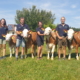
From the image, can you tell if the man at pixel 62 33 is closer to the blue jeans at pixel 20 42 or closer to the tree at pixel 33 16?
the blue jeans at pixel 20 42

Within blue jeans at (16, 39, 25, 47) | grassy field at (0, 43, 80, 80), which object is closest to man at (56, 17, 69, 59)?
grassy field at (0, 43, 80, 80)

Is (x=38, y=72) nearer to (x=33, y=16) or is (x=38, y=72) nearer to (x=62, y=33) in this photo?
(x=62, y=33)

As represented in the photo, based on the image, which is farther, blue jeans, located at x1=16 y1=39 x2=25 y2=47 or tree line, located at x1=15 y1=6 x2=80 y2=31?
tree line, located at x1=15 y1=6 x2=80 y2=31

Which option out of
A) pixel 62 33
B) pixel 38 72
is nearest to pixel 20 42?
pixel 62 33

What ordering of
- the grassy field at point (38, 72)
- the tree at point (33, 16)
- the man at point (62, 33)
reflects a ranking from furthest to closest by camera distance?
the tree at point (33, 16)
the man at point (62, 33)
the grassy field at point (38, 72)

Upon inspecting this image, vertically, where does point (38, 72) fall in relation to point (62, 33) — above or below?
below

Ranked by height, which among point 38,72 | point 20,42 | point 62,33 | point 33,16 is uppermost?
point 33,16

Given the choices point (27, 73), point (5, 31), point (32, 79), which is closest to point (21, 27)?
point (5, 31)

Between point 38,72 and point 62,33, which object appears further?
point 62,33

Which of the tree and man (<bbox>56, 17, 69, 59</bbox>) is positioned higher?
the tree

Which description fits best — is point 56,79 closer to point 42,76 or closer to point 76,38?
point 42,76

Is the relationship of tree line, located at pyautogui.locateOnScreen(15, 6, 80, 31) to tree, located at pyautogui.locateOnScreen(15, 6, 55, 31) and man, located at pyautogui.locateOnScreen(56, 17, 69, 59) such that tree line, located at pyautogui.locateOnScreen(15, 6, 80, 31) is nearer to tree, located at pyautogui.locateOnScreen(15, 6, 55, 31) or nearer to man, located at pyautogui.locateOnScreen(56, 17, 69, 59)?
tree, located at pyautogui.locateOnScreen(15, 6, 55, 31)

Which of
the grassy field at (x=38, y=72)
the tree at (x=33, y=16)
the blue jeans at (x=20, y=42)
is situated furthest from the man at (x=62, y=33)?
the tree at (x=33, y=16)

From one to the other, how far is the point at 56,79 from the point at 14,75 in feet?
5.38
